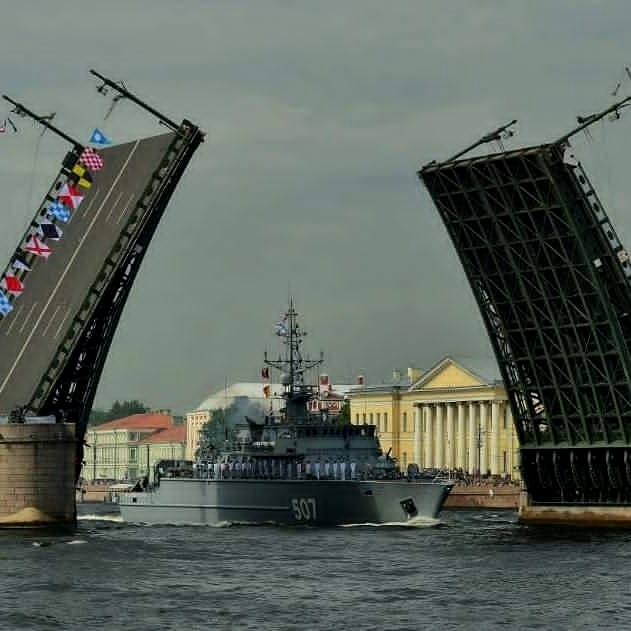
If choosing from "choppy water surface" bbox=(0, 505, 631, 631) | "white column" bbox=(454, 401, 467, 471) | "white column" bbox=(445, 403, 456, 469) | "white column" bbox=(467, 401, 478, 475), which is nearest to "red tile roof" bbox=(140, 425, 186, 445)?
"white column" bbox=(445, 403, 456, 469)

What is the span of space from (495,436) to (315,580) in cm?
6811

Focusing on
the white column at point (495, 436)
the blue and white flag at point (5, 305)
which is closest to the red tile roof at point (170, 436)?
the white column at point (495, 436)

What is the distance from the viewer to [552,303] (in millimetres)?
52031

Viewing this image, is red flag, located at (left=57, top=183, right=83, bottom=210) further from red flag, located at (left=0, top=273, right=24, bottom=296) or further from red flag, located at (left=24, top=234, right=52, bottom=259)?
red flag, located at (left=0, top=273, right=24, bottom=296)

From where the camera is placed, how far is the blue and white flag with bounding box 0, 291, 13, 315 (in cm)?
5159

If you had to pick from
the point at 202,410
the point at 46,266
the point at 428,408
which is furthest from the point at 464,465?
the point at 46,266

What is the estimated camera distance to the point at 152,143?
4962cm

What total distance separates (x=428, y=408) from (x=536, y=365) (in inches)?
2297

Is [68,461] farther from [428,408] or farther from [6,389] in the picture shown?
[428,408]

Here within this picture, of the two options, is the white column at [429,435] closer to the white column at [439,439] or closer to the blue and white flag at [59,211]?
the white column at [439,439]

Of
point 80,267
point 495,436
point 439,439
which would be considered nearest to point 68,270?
point 80,267

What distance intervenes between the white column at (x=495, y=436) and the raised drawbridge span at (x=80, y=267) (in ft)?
179

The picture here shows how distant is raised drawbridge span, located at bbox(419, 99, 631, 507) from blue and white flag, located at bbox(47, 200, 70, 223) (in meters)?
9.00

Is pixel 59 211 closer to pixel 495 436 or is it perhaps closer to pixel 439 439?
pixel 495 436
